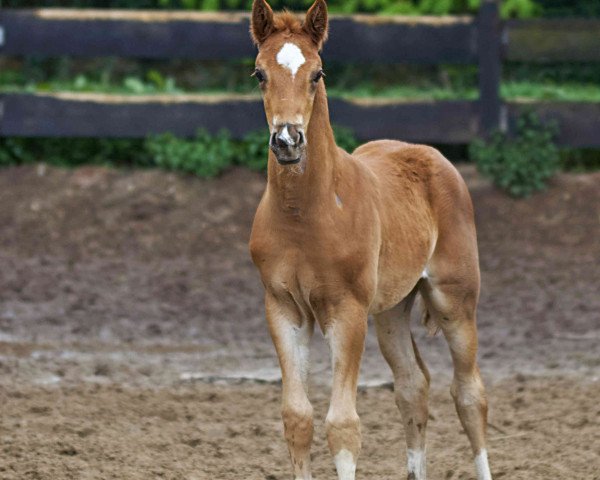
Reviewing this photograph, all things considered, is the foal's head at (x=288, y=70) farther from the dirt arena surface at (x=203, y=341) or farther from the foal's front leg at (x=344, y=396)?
the dirt arena surface at (x=203, y=341)

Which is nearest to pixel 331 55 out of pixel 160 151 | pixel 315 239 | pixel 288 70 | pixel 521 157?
pixel 160 151

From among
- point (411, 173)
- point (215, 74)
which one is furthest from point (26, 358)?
point (215, 74)

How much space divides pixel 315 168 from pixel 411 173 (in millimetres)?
1081

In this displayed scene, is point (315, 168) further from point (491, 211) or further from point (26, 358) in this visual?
point (491, 211)

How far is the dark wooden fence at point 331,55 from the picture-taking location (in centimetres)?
1230

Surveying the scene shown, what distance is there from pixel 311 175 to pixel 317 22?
64cm

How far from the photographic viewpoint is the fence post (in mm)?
12258

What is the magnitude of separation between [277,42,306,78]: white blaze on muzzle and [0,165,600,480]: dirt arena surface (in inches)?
86.3

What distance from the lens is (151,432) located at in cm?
675

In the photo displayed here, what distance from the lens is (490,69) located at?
12.3 meters

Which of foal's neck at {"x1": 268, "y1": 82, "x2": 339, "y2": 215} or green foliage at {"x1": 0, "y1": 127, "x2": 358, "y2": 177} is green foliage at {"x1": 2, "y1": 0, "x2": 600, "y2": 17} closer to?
green foliage at {"x1": 0, "y1": 127, "x2": 358, "y2": 177}

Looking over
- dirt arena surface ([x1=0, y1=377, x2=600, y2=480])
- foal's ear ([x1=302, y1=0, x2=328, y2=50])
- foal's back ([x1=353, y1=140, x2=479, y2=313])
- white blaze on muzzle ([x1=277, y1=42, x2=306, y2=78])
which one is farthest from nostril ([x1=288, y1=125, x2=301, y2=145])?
dirt arena surface ([x1=0, y1=377, x2=600, y2=480])

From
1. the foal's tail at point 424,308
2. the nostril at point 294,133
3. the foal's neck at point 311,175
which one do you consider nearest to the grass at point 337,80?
the foal's tail at point 424,308

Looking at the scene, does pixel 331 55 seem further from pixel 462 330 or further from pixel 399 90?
pixel 462 330
